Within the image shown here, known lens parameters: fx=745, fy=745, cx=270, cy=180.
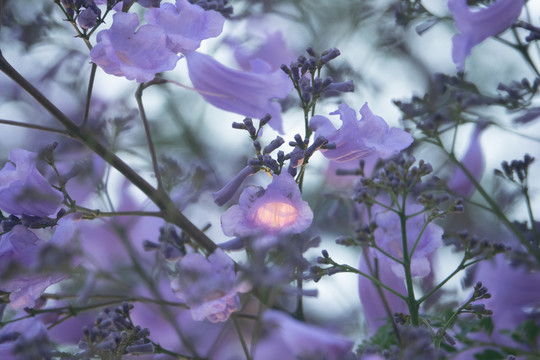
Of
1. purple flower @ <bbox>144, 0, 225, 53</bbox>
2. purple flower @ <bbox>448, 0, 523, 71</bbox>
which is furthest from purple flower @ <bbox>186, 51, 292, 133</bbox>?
purple flower @ <bbox>448, 0, 523, 71</bbox>

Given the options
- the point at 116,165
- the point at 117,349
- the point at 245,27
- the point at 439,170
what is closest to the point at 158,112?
the point at 245,27

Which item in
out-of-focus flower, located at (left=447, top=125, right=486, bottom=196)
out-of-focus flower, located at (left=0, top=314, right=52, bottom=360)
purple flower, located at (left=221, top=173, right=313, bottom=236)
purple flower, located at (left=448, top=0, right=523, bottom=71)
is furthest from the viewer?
out-of-focus flower, located at (left=447, top=125, right=486, bottom=196)

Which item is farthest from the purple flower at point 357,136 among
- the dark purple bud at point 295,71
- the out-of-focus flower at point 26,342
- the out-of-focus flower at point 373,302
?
the out-of-focus flower at point 26,342

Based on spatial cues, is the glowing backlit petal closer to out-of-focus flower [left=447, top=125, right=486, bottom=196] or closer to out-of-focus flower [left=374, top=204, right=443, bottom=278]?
out-of-focus flower [left=374, top=204, right=443, bottom=278]

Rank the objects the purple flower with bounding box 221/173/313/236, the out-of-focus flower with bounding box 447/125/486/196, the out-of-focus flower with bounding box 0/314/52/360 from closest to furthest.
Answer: the out-of-focus flower with bounding box 0/314/52/360, the purple flower with bounding box 221/173/313/236, the out-of-focus flower with bounding box 447/125/486/196

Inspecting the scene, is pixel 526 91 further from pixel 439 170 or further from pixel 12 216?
pixel 12 216

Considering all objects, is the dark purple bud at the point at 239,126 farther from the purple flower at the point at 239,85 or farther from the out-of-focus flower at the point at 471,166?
the out-of-focus flower at the point at 471,166

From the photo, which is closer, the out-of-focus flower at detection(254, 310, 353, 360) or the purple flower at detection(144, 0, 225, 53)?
the out-of-focus flower at detection(254, 310, 353, 360)
